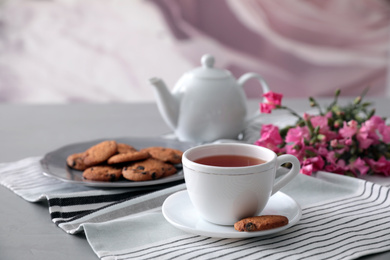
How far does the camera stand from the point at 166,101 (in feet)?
4.48

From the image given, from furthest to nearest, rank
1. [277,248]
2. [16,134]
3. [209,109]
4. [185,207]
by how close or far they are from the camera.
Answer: [16,134]
[209,109]
[185,207]
[277,248]

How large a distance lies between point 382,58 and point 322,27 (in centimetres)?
61

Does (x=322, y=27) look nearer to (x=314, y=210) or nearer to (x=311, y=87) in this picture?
(x=311, y=87)

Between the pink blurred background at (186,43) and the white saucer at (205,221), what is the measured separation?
3.23 meters

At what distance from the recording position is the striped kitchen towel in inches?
28.1

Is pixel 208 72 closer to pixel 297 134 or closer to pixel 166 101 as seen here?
pixel 166 101

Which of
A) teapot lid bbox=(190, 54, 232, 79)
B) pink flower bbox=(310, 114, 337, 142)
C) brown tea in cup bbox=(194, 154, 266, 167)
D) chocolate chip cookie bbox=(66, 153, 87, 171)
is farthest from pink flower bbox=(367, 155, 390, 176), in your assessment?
chocolate chip cookie bbox=(66, 153, 87, 171)

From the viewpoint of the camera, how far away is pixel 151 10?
407 centimetres

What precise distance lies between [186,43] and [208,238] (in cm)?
342

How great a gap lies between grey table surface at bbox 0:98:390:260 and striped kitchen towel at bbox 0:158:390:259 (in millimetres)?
24

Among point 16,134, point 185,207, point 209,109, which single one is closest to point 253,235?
point 185,207

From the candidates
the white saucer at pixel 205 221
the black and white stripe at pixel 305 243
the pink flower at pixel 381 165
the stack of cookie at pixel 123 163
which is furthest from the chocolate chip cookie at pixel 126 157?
the pink flower at pixel 381 165

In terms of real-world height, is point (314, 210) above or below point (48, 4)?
below

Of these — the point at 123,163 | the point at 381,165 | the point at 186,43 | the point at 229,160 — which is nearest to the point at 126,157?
the point at 123,163
